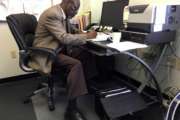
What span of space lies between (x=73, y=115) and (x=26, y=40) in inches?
37.1

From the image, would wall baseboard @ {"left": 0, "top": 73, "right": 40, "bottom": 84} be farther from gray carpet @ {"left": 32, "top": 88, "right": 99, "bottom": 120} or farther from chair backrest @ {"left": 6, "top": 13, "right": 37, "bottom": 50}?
chair backrest @ {"left": 6, "top": 13, "right": 37, "bottom": 50}

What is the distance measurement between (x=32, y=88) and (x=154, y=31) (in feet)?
5.63

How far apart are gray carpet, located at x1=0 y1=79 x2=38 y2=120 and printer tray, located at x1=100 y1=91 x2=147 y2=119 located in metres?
0.74

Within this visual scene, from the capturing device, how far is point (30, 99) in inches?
88.9

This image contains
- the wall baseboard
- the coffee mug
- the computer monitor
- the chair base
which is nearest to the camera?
the coffee mug

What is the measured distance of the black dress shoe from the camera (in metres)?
1.81

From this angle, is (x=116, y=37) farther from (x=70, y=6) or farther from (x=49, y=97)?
(x=49, y=97)

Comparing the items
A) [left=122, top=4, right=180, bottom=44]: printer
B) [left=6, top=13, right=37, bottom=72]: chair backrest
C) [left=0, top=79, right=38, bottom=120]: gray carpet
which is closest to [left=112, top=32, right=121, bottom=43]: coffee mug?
[left=122, top=4, right=180, bottom=44]: printer

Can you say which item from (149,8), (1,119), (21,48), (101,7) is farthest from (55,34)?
(101,7)

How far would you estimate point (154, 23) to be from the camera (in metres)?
1.59

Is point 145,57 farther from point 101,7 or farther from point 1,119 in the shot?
point 1,119

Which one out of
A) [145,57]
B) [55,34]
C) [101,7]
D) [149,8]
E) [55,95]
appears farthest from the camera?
[101,7]

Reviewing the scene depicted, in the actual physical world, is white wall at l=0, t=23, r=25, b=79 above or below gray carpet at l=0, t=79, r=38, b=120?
above

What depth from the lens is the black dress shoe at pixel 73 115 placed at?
1815 mm
